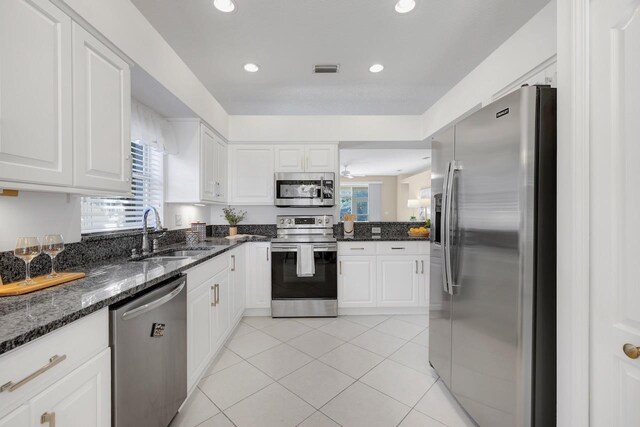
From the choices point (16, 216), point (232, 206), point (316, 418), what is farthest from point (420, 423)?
point (232, 206)

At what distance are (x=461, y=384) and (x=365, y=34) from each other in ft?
7.99

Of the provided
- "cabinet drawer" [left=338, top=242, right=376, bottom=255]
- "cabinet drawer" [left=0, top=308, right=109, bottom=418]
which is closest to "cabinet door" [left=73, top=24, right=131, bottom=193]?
"cabinet drawer" [left=0, top=308, right=109, bottom=418]

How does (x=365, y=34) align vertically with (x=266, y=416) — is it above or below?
above

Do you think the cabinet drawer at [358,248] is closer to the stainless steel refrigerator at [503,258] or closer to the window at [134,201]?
the stainless steel refrigerator at [503,258]

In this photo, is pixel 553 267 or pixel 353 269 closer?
pixel 553 267

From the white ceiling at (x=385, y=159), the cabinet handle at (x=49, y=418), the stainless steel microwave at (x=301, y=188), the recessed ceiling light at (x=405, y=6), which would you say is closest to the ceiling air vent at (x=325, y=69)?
the recessed ceiling light at (x=405, y=6)

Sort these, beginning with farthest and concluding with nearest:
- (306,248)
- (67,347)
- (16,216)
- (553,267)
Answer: (306,248), (16,216), (553,267), (67,347)

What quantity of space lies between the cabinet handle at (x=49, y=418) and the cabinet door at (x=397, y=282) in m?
2.89

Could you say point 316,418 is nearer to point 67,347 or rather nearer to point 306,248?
point 67,347

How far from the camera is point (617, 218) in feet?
2.99

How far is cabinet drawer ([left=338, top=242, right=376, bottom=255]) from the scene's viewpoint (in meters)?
3.29

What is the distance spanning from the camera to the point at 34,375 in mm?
763

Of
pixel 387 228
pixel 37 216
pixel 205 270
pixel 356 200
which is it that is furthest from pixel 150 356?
pixel 356 200

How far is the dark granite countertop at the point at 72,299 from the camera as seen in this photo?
2.54ft
